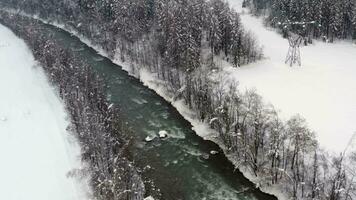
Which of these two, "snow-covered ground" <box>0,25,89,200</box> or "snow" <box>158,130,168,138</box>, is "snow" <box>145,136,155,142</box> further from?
"snow-covered ground" <box>0,25,89,200</box>

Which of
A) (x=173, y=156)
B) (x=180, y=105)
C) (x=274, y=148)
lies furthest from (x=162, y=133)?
(x=274, y=148)

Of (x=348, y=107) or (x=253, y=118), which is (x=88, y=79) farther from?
(x=348, y=107)

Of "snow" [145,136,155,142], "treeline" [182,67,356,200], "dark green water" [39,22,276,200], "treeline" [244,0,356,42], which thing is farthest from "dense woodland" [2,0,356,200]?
"treeline" [244,0,356,42]

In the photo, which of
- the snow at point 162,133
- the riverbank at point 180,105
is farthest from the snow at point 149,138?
the riverbank at point 180,105

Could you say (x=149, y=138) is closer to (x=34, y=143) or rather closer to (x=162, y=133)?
(x=162, y=133)

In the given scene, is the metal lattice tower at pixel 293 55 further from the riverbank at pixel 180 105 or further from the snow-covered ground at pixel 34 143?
the snow-covered ground at pixel 34 143

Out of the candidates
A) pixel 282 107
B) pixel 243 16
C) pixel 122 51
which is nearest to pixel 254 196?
pixel 282 107

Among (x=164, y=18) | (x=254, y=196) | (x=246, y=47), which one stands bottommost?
(x=254, y=196)
